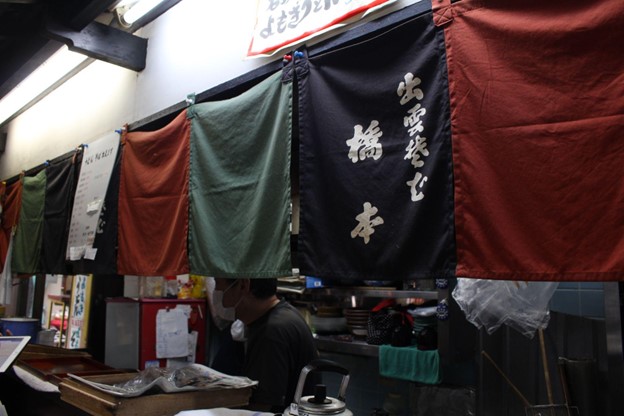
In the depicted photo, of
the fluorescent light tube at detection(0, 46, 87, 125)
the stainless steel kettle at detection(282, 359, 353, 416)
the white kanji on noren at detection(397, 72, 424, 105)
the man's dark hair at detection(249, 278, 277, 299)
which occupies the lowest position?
the stainless steel kettle at detection(282, 359, 353, 416)

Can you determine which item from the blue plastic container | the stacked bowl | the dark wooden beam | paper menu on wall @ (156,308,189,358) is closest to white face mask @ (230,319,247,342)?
paper menu on wall @ (156,308,189,358)

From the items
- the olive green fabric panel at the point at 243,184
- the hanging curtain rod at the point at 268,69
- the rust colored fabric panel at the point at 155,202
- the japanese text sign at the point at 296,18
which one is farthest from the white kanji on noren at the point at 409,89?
the rust colored fabric panel at the point at 155,202

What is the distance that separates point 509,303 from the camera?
13.5 feet

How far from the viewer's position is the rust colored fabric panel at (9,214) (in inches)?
270

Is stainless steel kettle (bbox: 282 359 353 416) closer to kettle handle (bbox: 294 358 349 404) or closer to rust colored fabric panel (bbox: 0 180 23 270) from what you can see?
kettle handle (bbox: 294 358 349 404)

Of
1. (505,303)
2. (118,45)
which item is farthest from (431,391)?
(118,45)

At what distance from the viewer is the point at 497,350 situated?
504cm

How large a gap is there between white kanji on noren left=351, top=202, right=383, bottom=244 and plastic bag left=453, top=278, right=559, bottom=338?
6.50 ft

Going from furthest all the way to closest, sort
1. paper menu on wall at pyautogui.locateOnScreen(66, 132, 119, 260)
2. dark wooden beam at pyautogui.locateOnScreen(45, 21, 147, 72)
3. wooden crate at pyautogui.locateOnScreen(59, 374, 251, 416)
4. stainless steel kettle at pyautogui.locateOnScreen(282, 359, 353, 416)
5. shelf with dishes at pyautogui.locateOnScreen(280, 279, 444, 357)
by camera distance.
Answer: shelf with dishes at pyautogui.locateOnScreen(280, 279, 444, 357) < paper menu on wall at pyautogui.locateOnScreen(66, 132, 119, 260) < dark wooden beam at pyautogui.locateOnScreen(45, 21, 147, 72) < wooden crate at pyautogui.locateOnScreen(59, 374, 251, 416) < stainless steel kettle at pyautogui.locateOnScreen(282, 359, 353, 416)

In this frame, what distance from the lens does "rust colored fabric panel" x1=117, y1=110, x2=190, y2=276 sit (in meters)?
3.72

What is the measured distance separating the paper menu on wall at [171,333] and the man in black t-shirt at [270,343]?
7.69 ft

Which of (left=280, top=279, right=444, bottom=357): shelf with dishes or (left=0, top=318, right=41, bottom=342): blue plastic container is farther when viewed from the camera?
(left=0, top=318, right=41, bottom=342): blue plastic container

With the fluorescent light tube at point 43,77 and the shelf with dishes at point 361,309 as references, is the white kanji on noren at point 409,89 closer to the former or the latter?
the shelf with dishes at point 361,309

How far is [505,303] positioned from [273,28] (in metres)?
2.84
